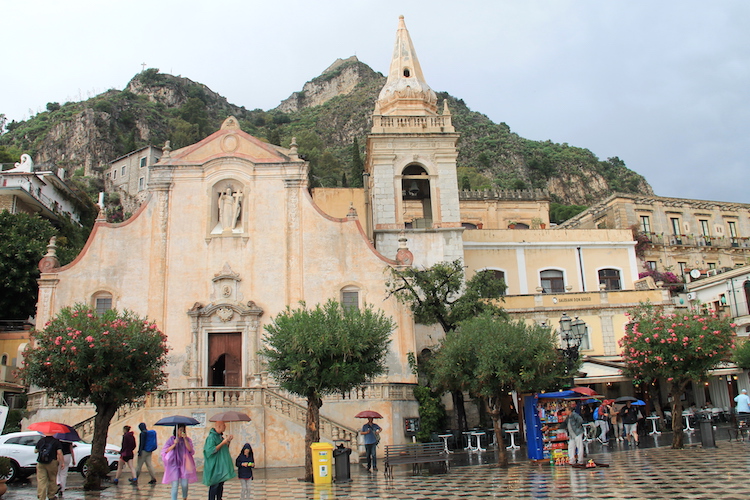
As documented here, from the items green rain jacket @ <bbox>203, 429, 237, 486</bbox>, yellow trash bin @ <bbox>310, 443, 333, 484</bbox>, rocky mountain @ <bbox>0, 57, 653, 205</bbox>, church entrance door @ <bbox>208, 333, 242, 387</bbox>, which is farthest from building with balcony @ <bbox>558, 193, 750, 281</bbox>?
green rain jacket @ <bbox>203, 429, 237, 486</bbox>

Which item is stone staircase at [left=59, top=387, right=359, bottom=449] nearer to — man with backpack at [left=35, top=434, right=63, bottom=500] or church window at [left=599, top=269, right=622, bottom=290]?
man with backpack at [left=35, top=434, right=63, bottom=500]

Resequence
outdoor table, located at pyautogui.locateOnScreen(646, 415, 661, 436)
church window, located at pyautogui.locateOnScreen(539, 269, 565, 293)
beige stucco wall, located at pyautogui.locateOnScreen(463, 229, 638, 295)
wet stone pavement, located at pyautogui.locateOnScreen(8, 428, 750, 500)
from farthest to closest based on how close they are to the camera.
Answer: church window, located at pyautogui.locateOnScreen(539, 269, 565, 293), beige stucco wall, located at pyautogui.locateOnScreen(463, 229, 638, 295), outdoor table, located at pyautogui.locateOnScreen(646, 415, 661, 436), wet stone pavement, located at pyautogui.locateOnScreen(8, 428, 750, 500)

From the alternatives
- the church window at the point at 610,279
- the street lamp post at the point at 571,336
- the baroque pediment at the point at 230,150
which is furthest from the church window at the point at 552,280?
the street lamp post at the point at 571,336

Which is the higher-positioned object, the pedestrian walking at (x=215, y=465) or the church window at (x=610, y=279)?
the church window at (x=610, y=279)

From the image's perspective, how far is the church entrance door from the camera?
28438mm

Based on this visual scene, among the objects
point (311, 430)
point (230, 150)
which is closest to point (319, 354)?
point (311, 430)

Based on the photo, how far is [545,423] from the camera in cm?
2075

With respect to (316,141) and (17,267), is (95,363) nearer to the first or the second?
(17,267)

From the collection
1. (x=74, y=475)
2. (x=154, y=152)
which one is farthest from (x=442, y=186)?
(x=154, y=152)

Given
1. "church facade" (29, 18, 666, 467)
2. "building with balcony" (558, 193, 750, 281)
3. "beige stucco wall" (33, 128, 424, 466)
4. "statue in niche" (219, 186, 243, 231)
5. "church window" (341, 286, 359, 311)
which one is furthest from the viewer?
"building with balcony" (558, 193, 750, 281)

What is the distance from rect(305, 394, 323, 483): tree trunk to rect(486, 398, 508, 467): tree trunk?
17.0ft

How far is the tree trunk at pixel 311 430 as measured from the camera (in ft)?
60.8

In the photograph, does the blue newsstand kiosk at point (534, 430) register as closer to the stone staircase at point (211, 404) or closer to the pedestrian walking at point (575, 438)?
the pedestrian walking at point (575, 438)

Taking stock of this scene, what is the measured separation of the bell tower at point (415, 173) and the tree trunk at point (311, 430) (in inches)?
567
